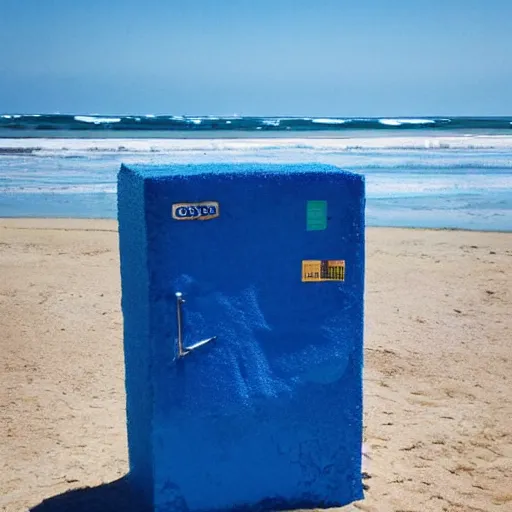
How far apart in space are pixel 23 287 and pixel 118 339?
204cm

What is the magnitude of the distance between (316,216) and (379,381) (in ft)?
8.89

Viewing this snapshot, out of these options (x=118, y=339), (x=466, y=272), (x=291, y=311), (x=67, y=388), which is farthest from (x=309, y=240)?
(x=466, y=272)

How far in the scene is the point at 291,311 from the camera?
11.3 ft

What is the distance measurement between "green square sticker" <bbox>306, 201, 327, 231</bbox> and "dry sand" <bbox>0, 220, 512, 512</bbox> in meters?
1.50

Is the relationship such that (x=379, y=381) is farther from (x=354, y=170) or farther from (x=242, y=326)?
(x=354, y=170)

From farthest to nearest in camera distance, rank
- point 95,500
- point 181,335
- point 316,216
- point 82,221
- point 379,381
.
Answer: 1. point 82,221
2. point 379,381
3. point 95,500
4. point 316,216
5. point 181,335

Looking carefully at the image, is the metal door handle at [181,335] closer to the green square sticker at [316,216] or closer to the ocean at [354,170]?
the green square sticker at [316,216]

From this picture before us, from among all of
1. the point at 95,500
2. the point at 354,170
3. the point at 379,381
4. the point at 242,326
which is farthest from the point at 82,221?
the point at 242,326

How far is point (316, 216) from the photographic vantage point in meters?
3.39

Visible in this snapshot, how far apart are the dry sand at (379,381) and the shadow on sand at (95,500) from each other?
0.05ft

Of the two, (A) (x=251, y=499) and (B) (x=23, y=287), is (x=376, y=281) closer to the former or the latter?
(B) (x=23, y=287)

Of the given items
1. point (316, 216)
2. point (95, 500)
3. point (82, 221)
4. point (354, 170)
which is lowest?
point (95, 500)

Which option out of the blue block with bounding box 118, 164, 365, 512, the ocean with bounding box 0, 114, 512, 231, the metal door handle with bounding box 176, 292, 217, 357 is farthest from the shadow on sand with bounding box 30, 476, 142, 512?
the ocean with bounding box 0, 114, 512, 231

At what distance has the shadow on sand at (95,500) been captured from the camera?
3.82 metres
